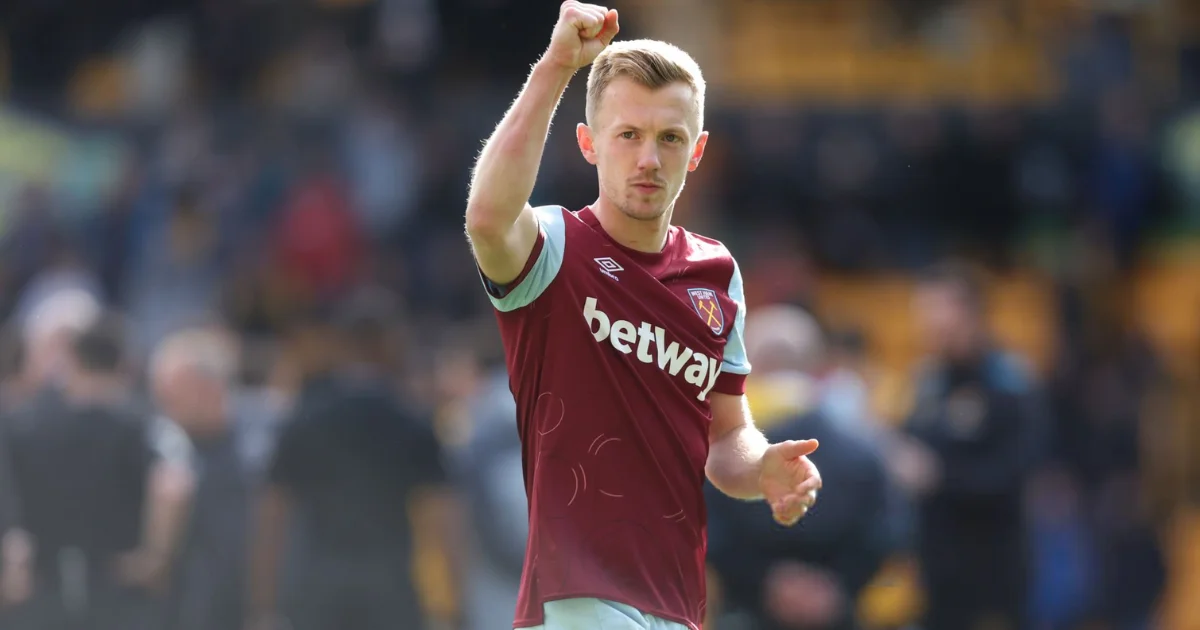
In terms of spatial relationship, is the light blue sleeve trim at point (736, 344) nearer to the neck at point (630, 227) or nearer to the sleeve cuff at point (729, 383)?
the sleeve cuff at point (729, 383)

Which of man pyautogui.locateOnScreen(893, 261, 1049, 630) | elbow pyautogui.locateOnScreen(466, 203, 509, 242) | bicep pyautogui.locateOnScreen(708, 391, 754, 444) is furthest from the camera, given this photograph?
man pyautogui.locateOnScreen(893, 261, 1049, 630)

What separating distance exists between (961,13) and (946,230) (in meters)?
3.44

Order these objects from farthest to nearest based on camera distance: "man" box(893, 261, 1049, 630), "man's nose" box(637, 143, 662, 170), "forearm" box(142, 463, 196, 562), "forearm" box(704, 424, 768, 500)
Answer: "man" box(893, 261, 1049, 630) < "forearm" box(142, 463, 196, 562) < "forearm" box(704, 424, 768, 500) < "man's nose" box(637, 143, 662, 170)

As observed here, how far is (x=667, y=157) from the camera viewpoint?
3.97 m

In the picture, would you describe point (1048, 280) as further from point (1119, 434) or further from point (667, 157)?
point (667, 157)

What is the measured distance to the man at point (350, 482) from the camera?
27.7 feet

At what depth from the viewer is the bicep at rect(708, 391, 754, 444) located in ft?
14.3

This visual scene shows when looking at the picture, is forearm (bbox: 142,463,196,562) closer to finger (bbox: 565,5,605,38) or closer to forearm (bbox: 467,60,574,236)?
forearm (bbox: 467,60,574,236)

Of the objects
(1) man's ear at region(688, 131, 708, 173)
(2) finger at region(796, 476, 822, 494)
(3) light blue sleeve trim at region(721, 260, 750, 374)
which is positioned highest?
(1) man's ear at region(688, 131, 708, 173)

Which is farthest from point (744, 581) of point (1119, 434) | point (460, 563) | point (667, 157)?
point (1119, 434)

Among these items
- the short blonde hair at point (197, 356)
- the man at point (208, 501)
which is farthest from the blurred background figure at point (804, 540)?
the short blonde hair at point (197, 356)

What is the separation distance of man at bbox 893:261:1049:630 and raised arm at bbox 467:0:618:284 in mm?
5863

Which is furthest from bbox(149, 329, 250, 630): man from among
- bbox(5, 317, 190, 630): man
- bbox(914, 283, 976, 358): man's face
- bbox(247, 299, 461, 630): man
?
bbox(914, 283, 976, 358): man's face

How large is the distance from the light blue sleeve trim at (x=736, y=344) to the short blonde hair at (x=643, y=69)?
50 centimetres
